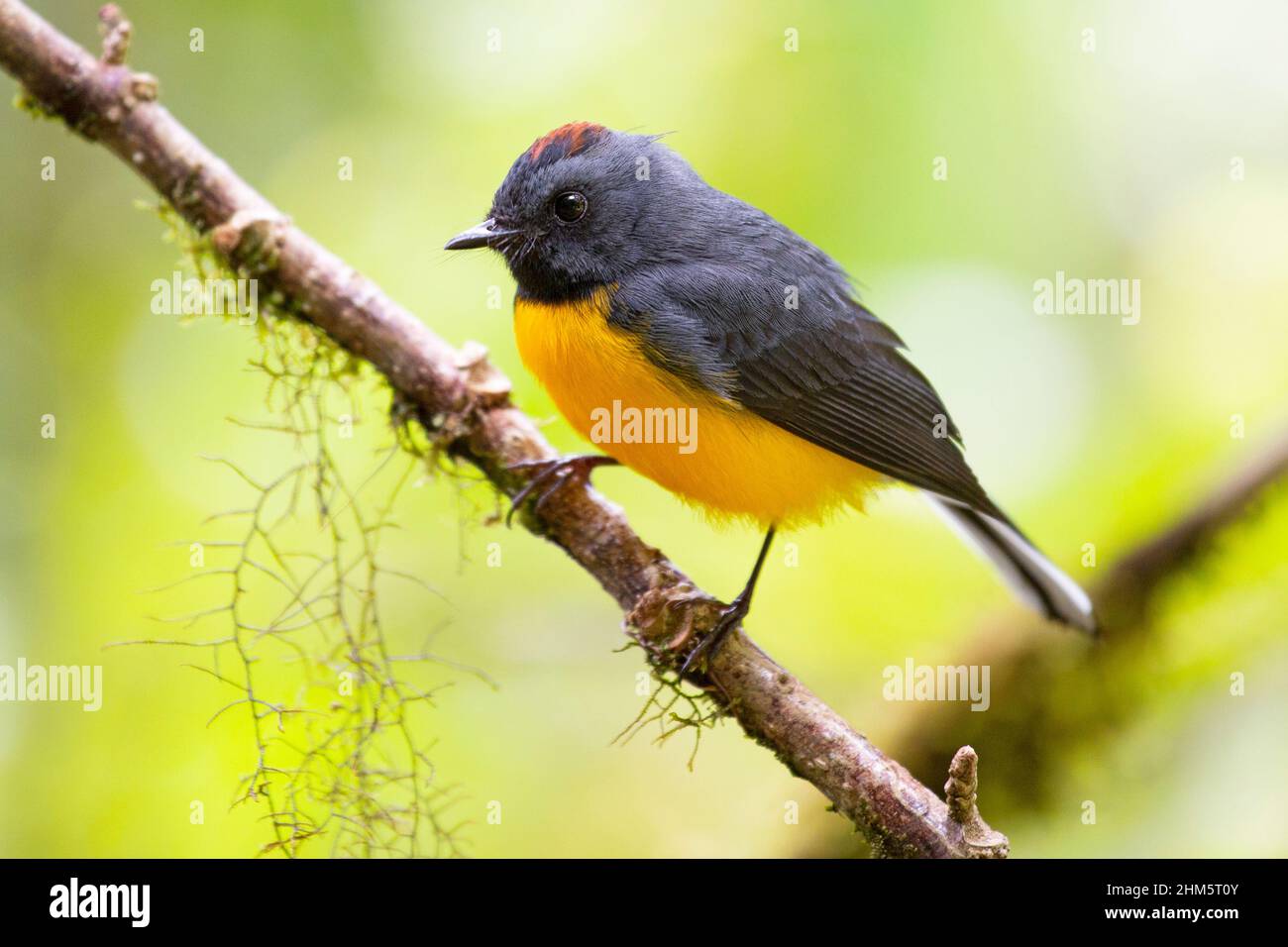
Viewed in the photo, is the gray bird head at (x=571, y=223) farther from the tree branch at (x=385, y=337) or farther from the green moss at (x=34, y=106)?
the green moss at (x=34, y=106)

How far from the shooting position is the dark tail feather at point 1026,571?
429cm

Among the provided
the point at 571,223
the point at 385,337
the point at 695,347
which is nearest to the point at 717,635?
the point at 695,347

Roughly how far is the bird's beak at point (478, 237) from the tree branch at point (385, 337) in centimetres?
39

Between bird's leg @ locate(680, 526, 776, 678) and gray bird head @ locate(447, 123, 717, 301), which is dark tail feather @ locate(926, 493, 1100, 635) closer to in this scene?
bird's leg @ locate(680, 526, 776, 678)

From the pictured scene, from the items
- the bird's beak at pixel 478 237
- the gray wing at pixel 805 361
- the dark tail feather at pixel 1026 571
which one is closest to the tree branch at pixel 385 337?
the bird's beak at pixel 478 237

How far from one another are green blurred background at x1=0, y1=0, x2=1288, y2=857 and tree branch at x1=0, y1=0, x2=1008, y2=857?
521 millimetres

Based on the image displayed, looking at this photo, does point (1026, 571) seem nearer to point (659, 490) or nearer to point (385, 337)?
point (659, 490)

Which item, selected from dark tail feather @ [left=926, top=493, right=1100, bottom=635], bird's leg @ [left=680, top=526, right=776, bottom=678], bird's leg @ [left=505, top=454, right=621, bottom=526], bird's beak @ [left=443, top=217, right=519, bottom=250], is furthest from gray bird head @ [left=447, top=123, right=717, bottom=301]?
dark tail feather @ [left=926, top=493, right=1100, bottom=635]

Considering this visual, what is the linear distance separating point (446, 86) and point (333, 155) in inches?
33.3

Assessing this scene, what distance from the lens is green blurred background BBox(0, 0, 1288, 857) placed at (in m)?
4.82

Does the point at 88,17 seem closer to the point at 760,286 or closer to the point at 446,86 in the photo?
the point at 446,86

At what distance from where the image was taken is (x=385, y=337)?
3510 millimetres

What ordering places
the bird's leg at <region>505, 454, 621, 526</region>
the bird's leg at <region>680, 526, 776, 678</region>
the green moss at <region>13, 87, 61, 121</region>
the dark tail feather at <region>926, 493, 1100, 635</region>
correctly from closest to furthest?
the bird's leg at <region>680, 526, 776, 678</region> < the green moss at <region>13, 87, 61, 121</region> < the bird's leg at <region>505, 454, 621, 526</region> < the dark tail feather at <region>926, 493, 1100, 635</region>

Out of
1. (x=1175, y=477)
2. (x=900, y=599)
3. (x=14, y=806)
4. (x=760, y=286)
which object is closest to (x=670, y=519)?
(x=900, y=599)
